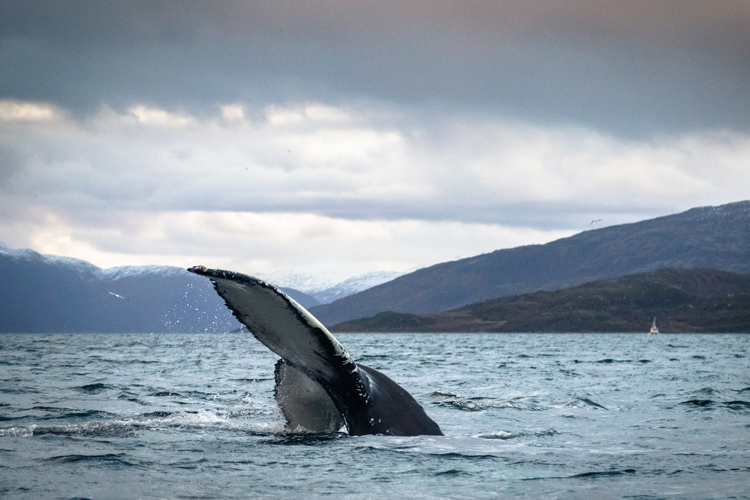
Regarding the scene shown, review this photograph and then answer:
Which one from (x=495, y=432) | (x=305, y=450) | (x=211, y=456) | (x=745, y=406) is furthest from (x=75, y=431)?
(x=745, y=406)

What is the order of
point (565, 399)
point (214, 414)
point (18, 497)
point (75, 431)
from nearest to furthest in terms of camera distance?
point (18, 497) → point (75, 431) → point (214, 414) → point (565, 399)

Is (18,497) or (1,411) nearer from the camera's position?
(18,497)

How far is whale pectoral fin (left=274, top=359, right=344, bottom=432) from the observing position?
21.8 ft

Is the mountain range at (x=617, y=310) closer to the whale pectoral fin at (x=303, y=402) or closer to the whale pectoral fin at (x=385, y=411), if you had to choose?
the whale pectoral fin at (x=385, y=411)

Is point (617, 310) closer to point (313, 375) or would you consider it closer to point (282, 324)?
point (313, 375)

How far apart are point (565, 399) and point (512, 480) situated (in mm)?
7485

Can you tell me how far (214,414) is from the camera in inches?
434

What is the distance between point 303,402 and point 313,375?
83 centimetres

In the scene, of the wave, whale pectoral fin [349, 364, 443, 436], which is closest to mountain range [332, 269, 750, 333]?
the wave

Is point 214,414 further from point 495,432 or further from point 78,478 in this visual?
point 78,478

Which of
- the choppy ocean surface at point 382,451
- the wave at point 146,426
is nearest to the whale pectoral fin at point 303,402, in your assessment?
the choppy ocean surface at point 382,451

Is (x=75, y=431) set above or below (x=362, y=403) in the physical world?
below

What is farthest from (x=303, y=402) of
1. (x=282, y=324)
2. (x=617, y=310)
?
(x=617, y=310)

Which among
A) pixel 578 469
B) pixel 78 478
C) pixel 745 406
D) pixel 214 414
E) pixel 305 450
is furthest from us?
pixel 745 406
